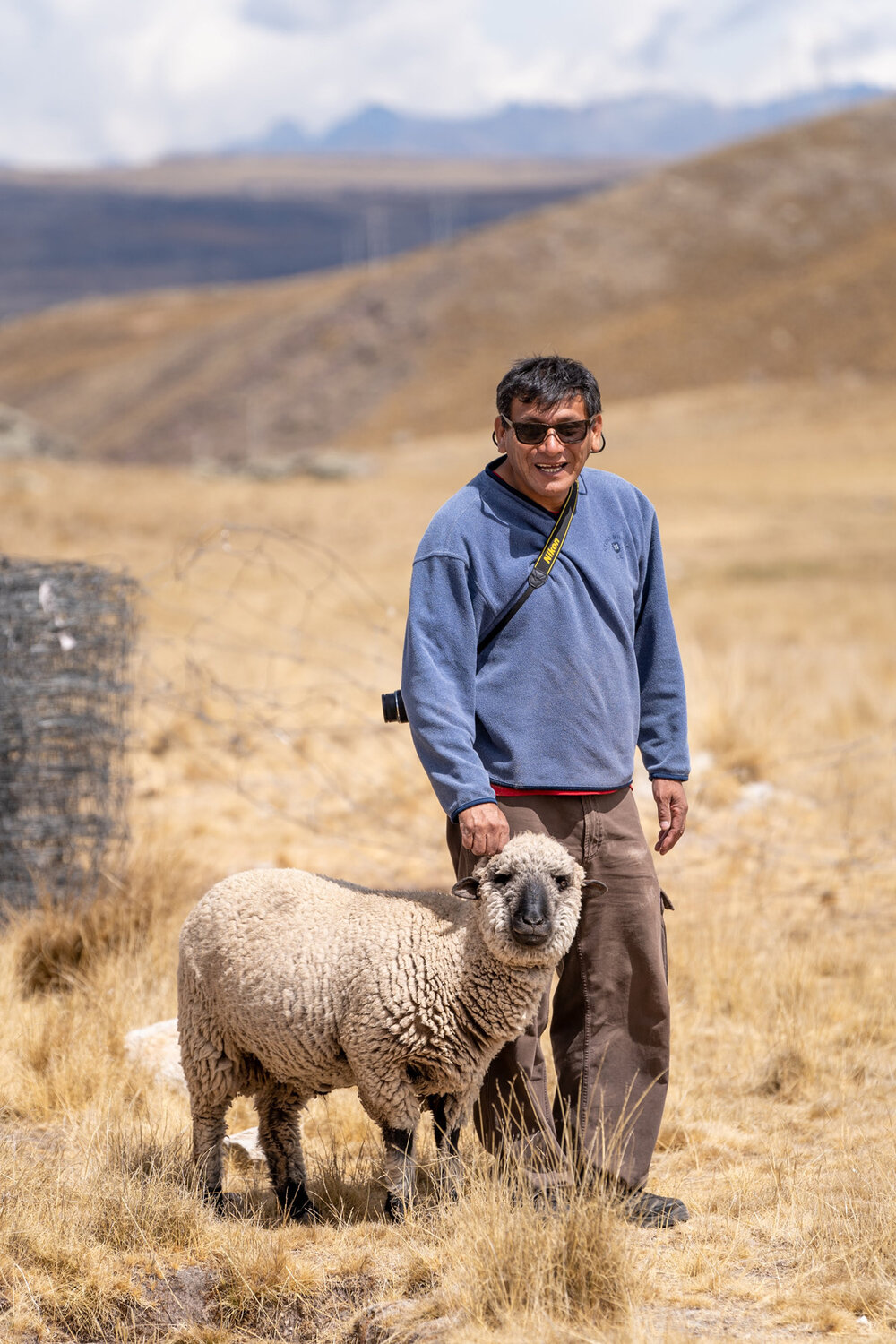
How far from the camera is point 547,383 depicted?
12.0 feet

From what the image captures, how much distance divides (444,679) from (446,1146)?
1293mm

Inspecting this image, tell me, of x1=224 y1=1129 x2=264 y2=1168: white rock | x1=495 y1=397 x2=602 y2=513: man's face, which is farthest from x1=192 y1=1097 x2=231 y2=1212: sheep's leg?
x1=495 y1=397 x2=602 y2=513: man's face

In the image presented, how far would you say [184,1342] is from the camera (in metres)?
3.24

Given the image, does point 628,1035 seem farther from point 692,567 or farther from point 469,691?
point 692,567

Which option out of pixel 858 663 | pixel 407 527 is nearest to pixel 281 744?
pixel 858 663

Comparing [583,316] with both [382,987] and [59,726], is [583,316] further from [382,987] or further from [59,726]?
[382,987]

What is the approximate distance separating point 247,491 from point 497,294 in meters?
54.7

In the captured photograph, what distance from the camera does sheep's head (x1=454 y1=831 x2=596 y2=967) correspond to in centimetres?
344

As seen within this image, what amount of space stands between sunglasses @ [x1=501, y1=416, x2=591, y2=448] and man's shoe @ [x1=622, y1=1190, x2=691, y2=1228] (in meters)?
2.14

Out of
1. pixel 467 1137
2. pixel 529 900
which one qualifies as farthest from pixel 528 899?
pixel 467 1137

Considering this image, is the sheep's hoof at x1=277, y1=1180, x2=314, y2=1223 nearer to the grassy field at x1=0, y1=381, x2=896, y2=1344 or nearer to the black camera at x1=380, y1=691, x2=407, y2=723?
the grassy field at x1=0, y1=381, x2=896, y2=1344

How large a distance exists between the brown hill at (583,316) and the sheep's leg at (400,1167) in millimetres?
58654

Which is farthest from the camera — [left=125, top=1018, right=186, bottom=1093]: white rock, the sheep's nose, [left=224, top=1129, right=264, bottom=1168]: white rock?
[left=125, top=1018, right=186, bottom=1093]: white rock

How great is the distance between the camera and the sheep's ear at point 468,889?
11.5 ft
